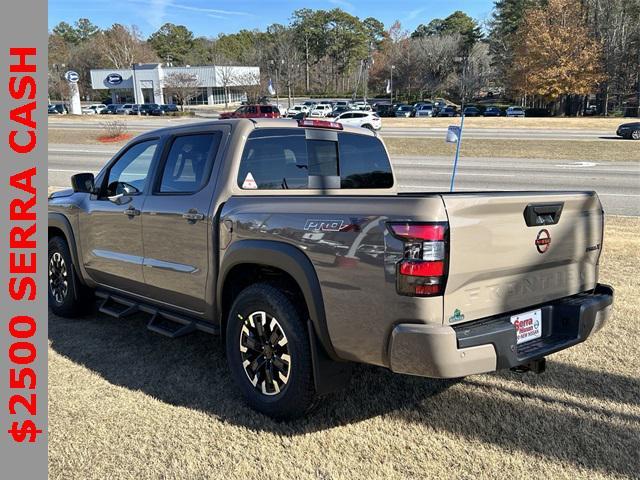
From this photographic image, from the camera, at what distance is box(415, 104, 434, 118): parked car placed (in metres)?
60.0

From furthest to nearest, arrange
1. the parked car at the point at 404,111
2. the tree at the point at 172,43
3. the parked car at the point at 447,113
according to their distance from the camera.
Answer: the tree at the point at 172,43
the parked car at the point at 404,111
the parked car at the point at 447,113

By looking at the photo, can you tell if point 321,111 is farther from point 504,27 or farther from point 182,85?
point 504,27

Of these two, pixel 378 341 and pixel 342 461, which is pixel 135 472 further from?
pixel 378 341

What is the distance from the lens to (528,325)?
3133 mm

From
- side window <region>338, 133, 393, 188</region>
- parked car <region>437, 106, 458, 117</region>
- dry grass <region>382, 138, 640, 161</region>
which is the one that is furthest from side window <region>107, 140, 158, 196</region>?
parked car <region>437, 106, 458, 117</region>

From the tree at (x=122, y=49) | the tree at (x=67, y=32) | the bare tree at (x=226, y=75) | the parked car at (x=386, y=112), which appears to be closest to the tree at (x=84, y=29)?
the tree at (x=67, y=32)

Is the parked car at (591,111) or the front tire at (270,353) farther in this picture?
the parked car at (591,111)

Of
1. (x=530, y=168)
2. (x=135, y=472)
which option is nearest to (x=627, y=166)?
(x=530, y=168)

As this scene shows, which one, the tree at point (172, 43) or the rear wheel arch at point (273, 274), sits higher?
the tree at point (172, 43)

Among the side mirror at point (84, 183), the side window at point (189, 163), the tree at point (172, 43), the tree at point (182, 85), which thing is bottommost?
the side mirror at point (84, 183)

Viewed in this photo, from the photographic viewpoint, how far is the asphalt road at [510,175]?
14234mm

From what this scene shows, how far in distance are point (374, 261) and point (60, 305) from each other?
159 inches

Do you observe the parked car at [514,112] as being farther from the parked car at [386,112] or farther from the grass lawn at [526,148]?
the grass lawn at [526,148]

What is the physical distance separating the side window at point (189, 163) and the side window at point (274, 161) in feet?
0.84
